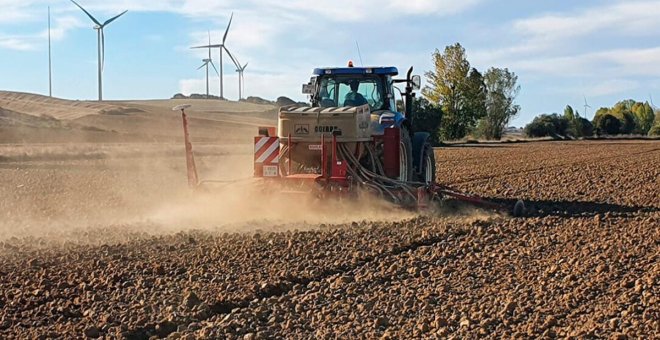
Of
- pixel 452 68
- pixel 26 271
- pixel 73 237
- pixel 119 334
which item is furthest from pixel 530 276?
pixel 452 68

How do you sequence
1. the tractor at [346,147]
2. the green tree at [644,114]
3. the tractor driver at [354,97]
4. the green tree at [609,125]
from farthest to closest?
1. the green tree at [644,114]
2. the green tree at [609,125]
3. the tractor driver at [354,97]
4. the tractor at [346,147]

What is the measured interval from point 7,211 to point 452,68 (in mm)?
58861

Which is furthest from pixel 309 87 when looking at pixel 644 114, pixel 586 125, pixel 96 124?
pixel 644 114

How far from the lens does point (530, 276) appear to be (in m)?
7.51

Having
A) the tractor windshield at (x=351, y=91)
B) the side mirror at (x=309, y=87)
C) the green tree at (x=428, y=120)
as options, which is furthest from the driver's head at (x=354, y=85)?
the green tree at (x=428, y=120)

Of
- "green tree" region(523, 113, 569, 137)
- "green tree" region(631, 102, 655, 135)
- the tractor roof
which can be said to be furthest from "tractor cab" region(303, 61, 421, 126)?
"green tree" region(631, 102, 655, 135)

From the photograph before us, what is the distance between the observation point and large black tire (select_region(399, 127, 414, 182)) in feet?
42.3

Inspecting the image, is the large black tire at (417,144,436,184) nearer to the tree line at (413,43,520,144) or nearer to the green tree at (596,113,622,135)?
the tree line at (413,43,520,144)

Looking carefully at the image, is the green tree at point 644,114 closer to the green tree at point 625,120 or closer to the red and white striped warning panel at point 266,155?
the green tree at point 625,120

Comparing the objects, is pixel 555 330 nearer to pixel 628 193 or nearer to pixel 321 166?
pixel 321 166

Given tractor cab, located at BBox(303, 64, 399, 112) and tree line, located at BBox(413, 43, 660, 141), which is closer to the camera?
tractor cab, located at BBox(303, 64, 399, 112)

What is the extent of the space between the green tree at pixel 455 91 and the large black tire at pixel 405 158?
177 ft

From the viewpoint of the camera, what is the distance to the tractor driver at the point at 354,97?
44.7ft

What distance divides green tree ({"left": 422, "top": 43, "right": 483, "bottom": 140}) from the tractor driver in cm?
5376
